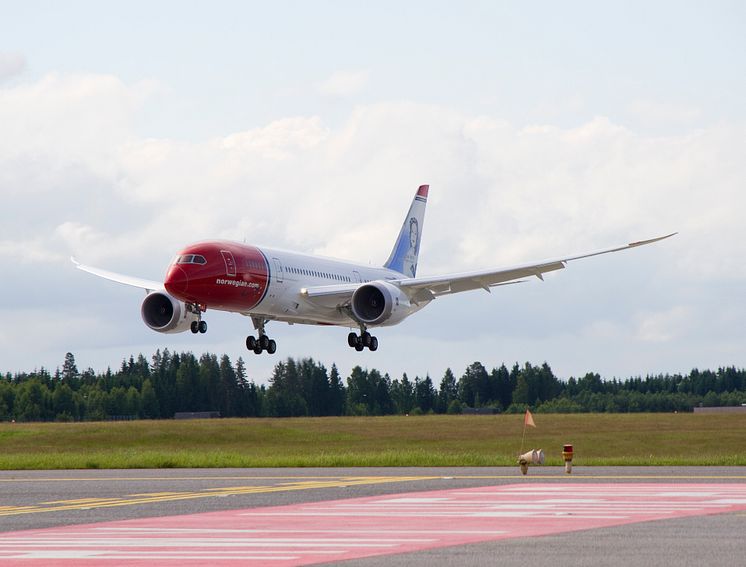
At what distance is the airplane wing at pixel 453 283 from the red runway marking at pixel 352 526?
90.9 ft

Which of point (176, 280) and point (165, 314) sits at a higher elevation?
point (176, 280)

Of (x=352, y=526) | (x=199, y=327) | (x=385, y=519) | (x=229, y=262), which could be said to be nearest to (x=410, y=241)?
(x=199, y=327)

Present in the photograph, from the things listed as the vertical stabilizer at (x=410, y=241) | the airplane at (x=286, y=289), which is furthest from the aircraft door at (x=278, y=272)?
the vertical stabilizer at (x=410, y=241)

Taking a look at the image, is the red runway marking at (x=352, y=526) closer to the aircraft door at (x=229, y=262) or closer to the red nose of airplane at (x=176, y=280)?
the red nose of airplane at (x=176, y=280)

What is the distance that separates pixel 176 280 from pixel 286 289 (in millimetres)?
6757

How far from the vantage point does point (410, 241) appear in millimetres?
82125

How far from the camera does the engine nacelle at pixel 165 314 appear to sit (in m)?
62.1

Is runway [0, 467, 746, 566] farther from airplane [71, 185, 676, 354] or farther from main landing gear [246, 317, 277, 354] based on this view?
main landing gear [246, 317, 277, 354]

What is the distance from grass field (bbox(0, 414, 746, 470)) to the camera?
8212cm

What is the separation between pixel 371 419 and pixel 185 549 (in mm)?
99344

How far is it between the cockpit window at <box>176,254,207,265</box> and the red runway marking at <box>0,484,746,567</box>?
2379cm

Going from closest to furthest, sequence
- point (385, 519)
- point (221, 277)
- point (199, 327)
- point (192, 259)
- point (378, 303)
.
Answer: point (385, 519) < point (192, 259) < point (221, 277) < point (199, 327) < point (378, 303)

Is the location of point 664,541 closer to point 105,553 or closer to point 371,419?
point 105,553

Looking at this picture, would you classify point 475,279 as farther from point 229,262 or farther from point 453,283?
point 229,262
